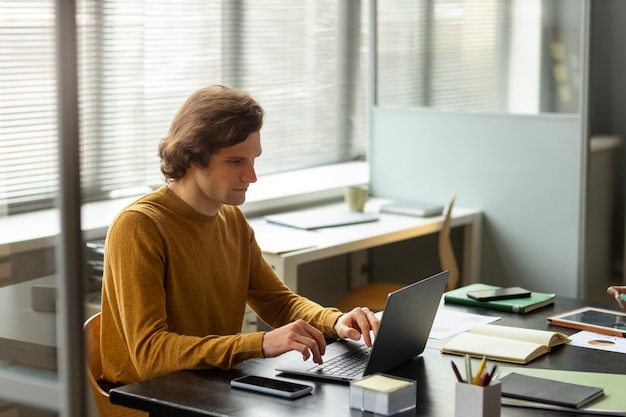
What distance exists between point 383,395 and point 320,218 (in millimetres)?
2223

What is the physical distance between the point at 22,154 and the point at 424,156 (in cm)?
297

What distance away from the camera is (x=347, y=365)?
6.33ft

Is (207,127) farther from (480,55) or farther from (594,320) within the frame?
(480,55)

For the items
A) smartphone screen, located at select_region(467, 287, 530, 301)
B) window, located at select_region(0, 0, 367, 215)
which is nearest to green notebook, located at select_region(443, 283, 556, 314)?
smartphone screen, located at select_region(467, 287, 530, 301)

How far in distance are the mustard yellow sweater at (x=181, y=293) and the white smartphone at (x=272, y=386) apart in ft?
0.35

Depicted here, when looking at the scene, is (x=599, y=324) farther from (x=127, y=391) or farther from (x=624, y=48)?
(x=624, y=48)

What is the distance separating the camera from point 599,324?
223cm

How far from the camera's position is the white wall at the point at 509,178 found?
151 inches

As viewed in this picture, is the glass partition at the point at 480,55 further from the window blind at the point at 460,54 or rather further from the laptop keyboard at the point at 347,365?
the laptop keyboard at the point at 347,365

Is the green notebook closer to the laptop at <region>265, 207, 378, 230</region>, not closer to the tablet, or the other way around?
the tablet

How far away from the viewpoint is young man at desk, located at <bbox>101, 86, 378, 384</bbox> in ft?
6.52

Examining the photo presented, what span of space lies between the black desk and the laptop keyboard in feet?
0.20

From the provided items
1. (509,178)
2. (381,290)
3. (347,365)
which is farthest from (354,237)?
(347,365)

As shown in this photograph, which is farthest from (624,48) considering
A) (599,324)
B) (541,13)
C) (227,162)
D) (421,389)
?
(421,389)
